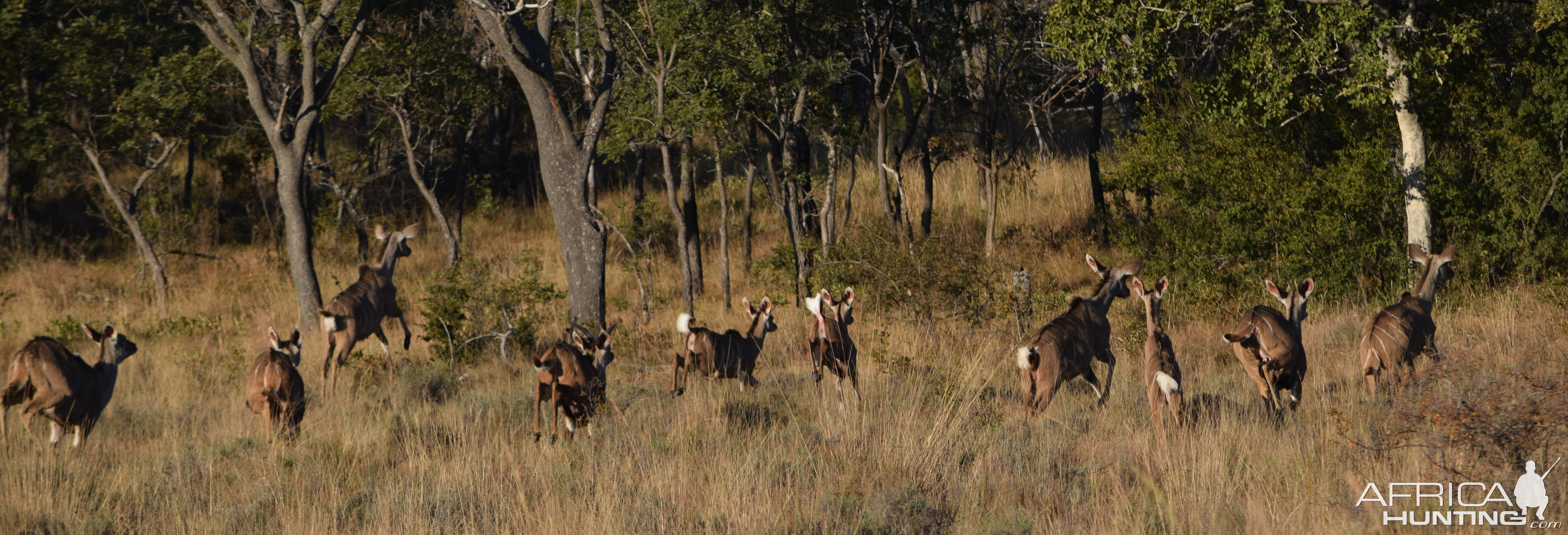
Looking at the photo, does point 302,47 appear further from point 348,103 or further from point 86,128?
point 86,128

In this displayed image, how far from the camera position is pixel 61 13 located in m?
19.3

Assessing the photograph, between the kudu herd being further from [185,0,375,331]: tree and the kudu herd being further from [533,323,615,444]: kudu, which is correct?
[185,0,375,331]: tree

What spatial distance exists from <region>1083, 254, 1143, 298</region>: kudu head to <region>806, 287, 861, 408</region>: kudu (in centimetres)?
221

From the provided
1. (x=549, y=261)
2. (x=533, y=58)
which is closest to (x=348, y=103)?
(x=549, y=261)

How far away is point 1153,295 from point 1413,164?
5.84 metres

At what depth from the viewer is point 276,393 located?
347 inches

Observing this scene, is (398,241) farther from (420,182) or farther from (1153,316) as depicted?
(1153,316)

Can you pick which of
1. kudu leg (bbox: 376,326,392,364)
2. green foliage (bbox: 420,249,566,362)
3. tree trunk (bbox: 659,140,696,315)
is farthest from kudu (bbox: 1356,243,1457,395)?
kudu leg (bbox: 376,326,392,364)

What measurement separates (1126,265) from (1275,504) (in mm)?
4522

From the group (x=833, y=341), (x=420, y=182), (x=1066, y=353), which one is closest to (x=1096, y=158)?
(x=833, y=341)

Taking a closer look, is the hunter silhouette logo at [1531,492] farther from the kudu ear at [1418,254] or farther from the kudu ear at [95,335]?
the kudu ear at [95,335]

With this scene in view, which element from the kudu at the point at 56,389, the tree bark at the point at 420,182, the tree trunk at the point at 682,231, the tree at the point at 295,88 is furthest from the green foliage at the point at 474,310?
the tree bark at the point at 420,182

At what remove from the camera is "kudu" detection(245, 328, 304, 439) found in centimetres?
880

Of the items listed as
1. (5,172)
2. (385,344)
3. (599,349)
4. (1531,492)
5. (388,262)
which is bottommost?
(1531,492)
